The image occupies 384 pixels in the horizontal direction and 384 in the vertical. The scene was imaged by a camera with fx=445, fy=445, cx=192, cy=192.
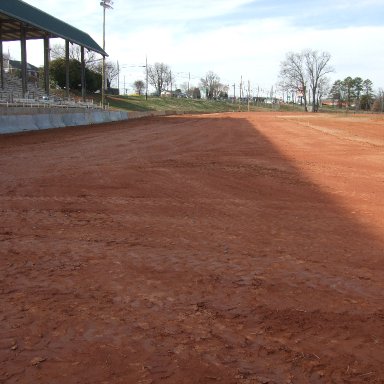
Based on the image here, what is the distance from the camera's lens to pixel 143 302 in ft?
14.8

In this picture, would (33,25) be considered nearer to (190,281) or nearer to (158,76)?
(190,281)

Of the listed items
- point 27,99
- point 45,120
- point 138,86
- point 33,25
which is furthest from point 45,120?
point 138,86

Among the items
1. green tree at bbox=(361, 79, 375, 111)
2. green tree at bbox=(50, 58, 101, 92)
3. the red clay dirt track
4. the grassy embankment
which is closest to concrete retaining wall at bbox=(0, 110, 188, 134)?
the red clay dirt track

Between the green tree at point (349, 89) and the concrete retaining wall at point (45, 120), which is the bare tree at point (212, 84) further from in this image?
the concrete retaining wall at point (45, 120)

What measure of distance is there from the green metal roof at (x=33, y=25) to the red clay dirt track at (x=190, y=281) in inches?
1424

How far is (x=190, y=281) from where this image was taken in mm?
5031

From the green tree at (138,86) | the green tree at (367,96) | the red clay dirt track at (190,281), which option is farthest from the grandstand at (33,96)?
the green tree at (367,96)

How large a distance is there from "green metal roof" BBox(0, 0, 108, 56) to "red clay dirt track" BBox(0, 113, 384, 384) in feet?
119

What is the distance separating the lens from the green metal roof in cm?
4147

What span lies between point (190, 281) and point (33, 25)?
4476cm

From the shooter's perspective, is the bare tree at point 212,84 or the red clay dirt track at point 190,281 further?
the bare tree at point 212,84

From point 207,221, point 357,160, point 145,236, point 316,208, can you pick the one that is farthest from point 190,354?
point 357,160

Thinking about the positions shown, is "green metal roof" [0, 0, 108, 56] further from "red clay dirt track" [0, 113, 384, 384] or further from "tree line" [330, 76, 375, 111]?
"tree line" [330, 76, 375, 111]

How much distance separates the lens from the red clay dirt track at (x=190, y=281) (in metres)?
3.45
